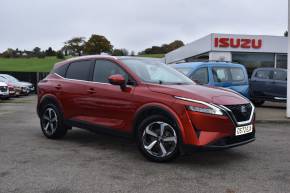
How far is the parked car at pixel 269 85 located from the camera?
1570cm

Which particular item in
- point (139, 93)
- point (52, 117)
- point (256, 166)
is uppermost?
point (139, 93)

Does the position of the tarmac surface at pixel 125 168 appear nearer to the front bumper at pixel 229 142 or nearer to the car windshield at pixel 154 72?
the front bumper at pixel 229 142

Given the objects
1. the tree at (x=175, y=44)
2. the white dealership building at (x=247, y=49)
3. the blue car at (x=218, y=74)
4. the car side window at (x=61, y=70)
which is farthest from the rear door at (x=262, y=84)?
the tree at (x=175, y=44)

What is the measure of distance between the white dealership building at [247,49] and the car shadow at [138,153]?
720 inches

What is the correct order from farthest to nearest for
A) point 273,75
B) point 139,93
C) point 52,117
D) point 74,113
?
1. point 273,75
2. point 52,117
3. point 74,113
4. point 139,93

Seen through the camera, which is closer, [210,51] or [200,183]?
[200,183]

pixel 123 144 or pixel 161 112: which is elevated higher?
pixel 161 112

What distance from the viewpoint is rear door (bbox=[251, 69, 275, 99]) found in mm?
16047

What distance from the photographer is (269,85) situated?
1603 cm

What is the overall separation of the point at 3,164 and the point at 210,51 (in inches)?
829

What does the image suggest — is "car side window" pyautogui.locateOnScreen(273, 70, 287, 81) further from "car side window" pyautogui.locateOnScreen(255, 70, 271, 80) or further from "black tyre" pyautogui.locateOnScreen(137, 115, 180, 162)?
"black tyre" pyautogui.locateOnScreen(137, 115, 180, 162)

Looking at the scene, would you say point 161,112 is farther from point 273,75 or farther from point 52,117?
point 273,75

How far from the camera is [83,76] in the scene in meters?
7.39

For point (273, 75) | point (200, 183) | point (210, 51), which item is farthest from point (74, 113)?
point (210, 51)
